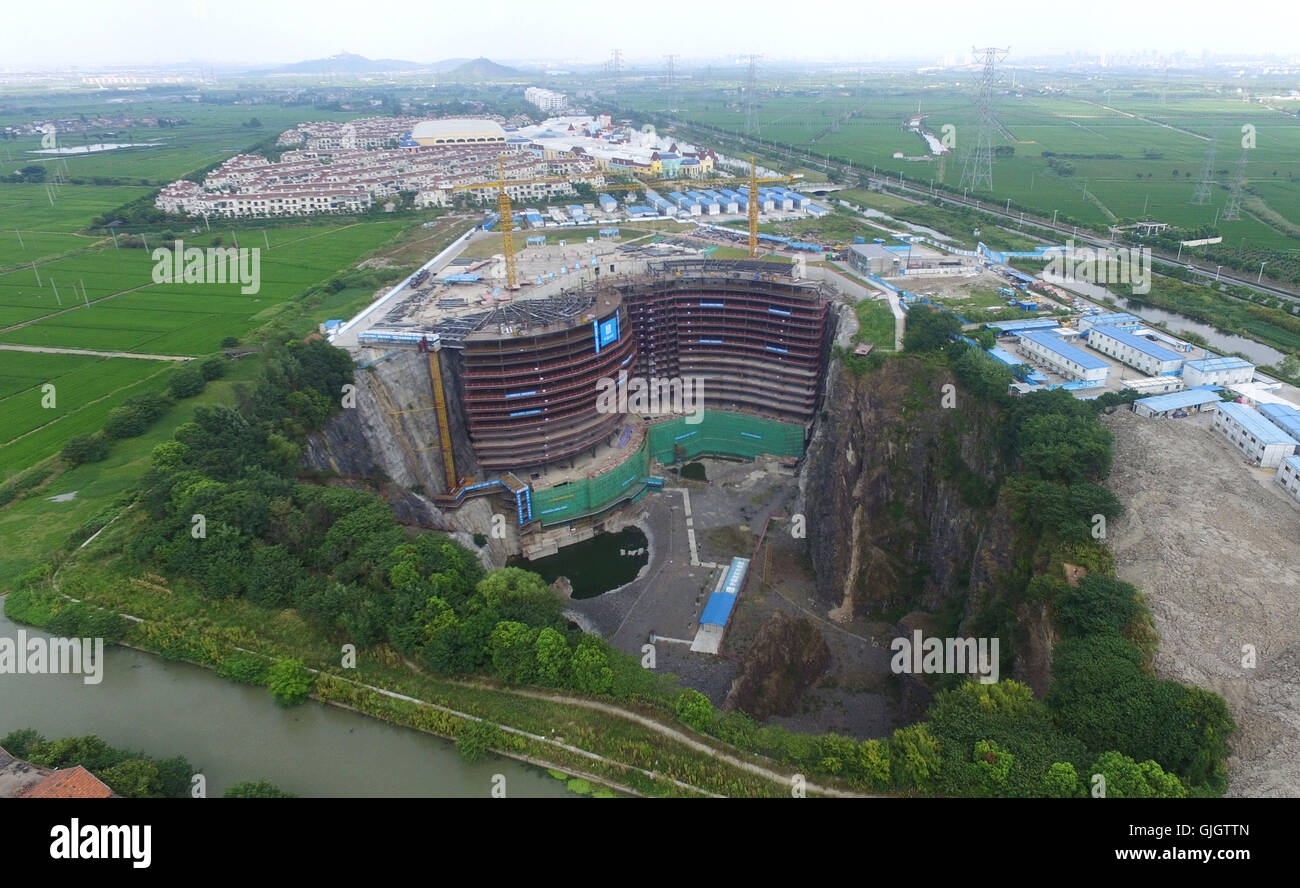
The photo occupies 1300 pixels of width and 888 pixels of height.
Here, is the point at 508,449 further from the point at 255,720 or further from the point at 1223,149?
the point at 1223,149

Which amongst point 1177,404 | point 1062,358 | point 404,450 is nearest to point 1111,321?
point 1062,358

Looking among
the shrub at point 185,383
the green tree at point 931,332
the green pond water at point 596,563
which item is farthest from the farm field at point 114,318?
the green tree at point 931,332

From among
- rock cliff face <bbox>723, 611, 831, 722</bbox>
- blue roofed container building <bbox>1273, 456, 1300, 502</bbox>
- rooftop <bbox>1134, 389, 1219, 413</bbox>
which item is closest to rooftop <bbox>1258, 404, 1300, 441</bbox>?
rooftop <bbox>1134, 389, 1219, 413</bbox>

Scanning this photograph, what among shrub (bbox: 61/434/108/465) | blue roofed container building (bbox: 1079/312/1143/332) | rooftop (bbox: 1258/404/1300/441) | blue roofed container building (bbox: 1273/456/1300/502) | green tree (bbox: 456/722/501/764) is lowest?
green tree (bbox: 456/722/501/764)

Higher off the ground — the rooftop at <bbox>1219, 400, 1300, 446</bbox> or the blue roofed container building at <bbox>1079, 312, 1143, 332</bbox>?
the blue roofed container building at <bbox>1079, 312, 1143, 332</bbox>

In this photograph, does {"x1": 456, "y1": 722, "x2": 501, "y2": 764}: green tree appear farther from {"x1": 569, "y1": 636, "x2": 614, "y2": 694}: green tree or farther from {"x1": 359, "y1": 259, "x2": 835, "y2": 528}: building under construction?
{"x1": 359, "y1": 259, "x2": 835, "y2": 528}: building under construction

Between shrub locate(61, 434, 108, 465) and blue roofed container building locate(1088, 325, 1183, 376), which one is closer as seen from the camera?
shrub locate(61, 434, 108, 465)

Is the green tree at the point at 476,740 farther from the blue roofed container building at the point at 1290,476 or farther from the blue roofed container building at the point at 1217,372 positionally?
the blue roofed container building at the point at 1217,372
